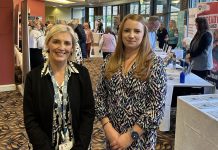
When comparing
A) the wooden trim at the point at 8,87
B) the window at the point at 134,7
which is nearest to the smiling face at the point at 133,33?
the wooden trim at the point at 8,87

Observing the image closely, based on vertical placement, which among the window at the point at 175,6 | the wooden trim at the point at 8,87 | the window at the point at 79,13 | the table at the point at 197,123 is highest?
the window at the point at 79,13

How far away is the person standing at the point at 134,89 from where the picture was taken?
164 cm

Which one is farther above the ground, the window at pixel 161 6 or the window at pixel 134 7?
the window at pixel 134 7

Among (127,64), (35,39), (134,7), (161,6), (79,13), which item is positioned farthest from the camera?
(79,13)

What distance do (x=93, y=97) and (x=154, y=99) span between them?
37cm

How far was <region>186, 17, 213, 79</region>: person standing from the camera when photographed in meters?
4.47

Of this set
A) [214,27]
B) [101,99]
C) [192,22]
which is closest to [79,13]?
[192,22]

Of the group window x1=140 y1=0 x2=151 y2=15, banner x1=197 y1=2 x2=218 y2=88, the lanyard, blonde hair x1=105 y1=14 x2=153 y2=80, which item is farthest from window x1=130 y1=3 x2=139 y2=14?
the lanyard

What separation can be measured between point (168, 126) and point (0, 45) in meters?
4.05

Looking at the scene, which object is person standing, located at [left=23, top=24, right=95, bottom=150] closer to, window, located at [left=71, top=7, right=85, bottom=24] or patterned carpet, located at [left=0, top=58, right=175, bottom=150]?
patterned carpet, located at [left=0, top=58, right=175, bottom=150]

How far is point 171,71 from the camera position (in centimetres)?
470

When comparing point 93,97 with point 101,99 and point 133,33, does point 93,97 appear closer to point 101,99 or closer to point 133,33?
point 101,99

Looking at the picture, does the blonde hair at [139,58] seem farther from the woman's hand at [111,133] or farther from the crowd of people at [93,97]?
the woman's hand at [111,133]

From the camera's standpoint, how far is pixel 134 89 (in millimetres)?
1648
